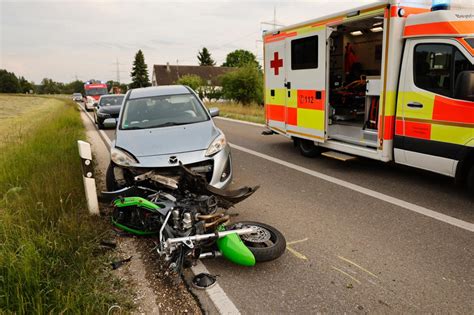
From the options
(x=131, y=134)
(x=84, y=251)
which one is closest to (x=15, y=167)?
(x=131, y=134)

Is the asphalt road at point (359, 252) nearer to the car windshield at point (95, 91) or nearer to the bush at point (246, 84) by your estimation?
the bush at point (246, 84)

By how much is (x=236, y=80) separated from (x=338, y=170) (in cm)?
2565

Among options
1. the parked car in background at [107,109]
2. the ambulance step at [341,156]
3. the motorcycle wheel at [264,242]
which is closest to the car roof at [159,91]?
the ambulance step at [341,156]

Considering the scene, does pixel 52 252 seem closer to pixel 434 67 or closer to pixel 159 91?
pixel 159 91

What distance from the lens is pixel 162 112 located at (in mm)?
6043

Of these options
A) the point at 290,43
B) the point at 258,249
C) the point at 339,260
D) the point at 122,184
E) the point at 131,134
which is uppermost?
the point at 290,43

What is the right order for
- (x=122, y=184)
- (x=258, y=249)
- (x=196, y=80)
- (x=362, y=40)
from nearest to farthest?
1. (x=258, y=249)
2. (x=122, y=184)
3. (x=362, y=40)
4. (x=196, y=80)

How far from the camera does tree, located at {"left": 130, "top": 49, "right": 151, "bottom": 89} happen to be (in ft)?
284

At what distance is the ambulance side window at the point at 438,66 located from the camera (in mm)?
4738

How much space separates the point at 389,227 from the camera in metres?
4.25

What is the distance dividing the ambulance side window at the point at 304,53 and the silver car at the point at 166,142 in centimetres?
256

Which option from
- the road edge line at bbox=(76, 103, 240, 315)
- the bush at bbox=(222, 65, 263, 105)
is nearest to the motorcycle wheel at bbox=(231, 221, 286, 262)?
the road edge line at bbox=(76, 103, 240, 315)

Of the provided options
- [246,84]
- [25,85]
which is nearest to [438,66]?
[246,84]

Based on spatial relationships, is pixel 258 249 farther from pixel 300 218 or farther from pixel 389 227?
pixel 389 227
